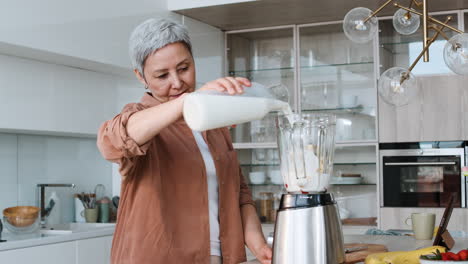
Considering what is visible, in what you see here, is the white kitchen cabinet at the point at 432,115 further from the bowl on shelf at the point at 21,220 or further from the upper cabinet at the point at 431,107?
the bowl on shelf at the point at 21,220

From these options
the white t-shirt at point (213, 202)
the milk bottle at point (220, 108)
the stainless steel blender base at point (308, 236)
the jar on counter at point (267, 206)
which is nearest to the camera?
the milk bottle at point (220, 108)

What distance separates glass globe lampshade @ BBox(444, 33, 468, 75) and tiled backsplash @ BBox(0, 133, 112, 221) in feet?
7.43

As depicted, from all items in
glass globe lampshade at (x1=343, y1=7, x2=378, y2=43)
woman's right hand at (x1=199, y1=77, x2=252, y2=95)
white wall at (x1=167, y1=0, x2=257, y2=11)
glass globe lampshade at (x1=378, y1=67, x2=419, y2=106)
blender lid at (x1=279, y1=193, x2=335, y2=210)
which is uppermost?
white wall at (x1=167, y1=0, x2=257, y2=11)

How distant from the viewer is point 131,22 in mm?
3414

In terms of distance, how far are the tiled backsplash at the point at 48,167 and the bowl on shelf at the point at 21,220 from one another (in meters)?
0.25

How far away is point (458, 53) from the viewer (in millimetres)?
2074

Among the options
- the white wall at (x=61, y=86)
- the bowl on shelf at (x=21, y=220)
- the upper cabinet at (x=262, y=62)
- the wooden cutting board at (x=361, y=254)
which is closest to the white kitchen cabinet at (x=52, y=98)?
the white wall at (x=61, y=86)

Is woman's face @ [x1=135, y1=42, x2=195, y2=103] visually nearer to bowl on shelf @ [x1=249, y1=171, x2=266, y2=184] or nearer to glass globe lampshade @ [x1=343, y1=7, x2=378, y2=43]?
glass globe lampshade @ [x1=343, y1=7, x2=378, y2=43]

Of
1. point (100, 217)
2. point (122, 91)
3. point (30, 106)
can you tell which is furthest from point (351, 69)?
point (30, 106)

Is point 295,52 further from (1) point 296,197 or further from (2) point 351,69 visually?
(1) point 296,197

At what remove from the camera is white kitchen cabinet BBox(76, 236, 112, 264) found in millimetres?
3049

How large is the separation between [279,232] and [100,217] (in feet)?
→ 8.90

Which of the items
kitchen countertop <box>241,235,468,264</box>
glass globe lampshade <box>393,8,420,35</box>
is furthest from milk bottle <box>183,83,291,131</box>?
glass globe lampshade <box>393,8,420,35</box>

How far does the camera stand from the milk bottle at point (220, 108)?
3.39 feet
